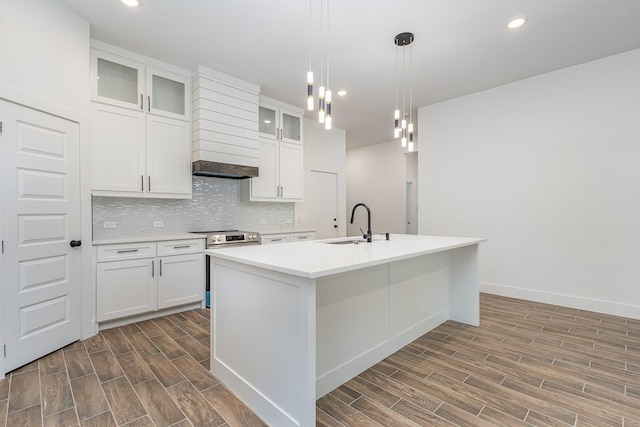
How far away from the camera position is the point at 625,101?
3248mm

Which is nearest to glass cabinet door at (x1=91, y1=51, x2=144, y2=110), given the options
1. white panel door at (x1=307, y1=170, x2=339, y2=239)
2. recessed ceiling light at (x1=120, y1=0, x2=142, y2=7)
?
recessed ceiling light at (x1=120, y1=0, x2=142, y2=7)

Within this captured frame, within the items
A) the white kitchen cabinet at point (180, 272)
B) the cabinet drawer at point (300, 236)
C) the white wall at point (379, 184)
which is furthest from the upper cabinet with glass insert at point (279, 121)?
the white wall at point (379, 184)

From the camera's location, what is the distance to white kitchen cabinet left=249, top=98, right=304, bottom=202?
4527 mm

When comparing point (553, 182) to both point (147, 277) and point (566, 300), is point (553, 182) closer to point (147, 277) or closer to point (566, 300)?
point (566, 300)

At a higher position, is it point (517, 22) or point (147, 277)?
point (517, 22)

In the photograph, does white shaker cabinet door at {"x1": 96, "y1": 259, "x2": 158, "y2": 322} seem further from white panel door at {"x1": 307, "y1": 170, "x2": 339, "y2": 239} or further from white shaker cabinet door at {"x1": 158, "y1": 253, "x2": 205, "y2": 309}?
white panel door at {"x1": 307, "y1": 170, "x2": 339, "y2": 239}

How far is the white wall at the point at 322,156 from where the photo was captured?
5.57m

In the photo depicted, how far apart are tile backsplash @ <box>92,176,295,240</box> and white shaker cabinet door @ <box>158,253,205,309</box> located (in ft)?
1.90

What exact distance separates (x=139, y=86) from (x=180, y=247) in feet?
5.89

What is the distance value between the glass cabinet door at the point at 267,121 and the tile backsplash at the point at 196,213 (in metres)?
0.88

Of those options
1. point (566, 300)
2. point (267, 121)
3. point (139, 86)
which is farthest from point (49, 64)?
point (566, 300)

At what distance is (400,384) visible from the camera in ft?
6.53

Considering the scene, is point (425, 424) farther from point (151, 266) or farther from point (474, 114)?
point (474, 114)

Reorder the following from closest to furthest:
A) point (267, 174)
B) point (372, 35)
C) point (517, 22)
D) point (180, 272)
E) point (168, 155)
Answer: point (517, 22), point (372, 35), point (180, 272), point (168, 155), point (267, 174)
